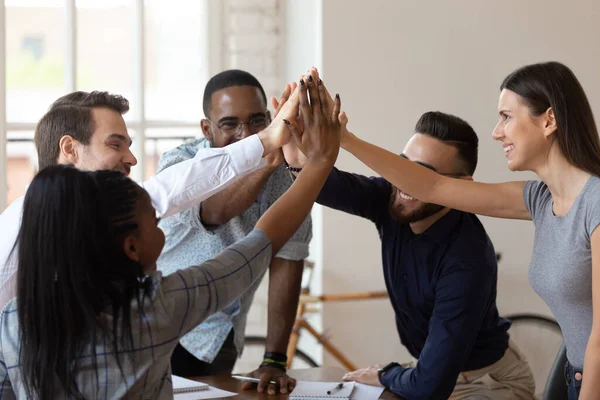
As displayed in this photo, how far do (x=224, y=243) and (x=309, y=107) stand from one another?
729 mm

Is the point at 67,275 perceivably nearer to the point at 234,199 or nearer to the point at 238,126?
the point at 234,199

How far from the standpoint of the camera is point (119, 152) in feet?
6.75

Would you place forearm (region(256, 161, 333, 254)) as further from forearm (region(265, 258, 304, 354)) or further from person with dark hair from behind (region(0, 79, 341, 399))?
forearm (region(265, 258, 304, 354))

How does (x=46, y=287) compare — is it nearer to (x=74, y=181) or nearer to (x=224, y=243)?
(x=74, y=181)

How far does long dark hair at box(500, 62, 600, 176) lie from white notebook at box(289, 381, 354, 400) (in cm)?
80

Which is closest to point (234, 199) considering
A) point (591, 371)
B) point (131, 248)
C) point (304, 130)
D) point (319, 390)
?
point (304, 130)

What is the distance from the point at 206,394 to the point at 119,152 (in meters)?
0.65

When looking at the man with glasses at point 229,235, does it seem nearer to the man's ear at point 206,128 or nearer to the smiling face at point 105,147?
the man's ear at point 206,128

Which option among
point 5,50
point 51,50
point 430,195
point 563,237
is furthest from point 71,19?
point 563,237

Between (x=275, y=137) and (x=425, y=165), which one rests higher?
(x=275, y=137)

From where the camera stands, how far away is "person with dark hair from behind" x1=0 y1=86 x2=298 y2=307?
6.40 feet

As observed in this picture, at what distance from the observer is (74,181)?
4.48 feet

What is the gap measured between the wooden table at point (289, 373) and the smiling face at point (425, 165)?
489mm

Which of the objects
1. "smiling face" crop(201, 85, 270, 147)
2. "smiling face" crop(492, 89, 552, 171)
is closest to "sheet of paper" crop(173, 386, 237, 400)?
"smiling face" crop(201, 85, 270, 147)
